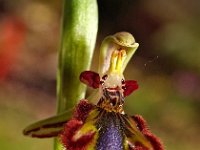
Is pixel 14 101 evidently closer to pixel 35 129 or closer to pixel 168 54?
pixel 168 54

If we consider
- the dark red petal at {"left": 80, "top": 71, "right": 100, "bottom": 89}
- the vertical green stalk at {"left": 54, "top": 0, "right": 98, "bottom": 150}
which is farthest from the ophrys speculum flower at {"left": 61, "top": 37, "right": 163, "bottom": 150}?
the vertical green stalk at {"left": 54, "top": 0, "right": 98, "bottom": 150}

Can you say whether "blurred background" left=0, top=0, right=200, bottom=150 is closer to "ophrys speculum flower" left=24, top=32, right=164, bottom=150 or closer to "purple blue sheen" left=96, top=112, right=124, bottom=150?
"ophrys speculum flower" left=24, top=32, right=164, bottom=150

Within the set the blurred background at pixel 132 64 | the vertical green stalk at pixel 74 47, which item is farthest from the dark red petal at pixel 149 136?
the blurred background at pixel 132 64

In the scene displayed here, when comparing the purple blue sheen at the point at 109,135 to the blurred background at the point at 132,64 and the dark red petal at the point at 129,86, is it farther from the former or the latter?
the blurred background at the point at 132,64

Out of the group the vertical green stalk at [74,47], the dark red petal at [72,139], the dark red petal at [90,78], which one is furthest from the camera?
the vertical green stalk at [74,47]

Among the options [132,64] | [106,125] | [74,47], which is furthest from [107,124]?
[132,64]

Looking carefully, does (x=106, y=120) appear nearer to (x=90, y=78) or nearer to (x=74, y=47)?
(x=90, y=78)
